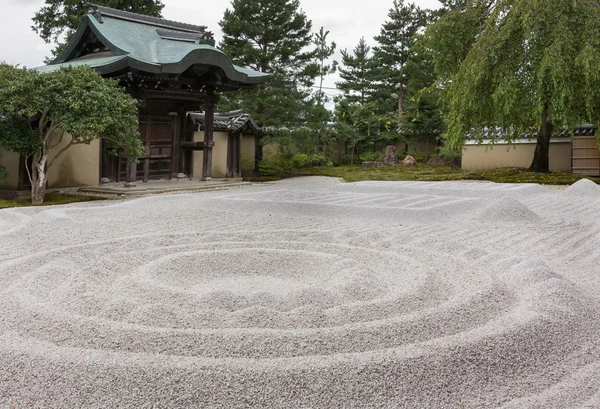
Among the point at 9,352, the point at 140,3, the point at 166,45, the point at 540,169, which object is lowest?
the point at 9,352

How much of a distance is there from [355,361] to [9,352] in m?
2.09

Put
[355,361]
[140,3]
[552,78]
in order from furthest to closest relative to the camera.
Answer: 1. [140,3]
2. [552,78]
3. [355,361]

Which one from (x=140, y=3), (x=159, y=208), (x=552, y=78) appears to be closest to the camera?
(x=159, y=208)

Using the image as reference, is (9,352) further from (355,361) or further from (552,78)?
(552,78)

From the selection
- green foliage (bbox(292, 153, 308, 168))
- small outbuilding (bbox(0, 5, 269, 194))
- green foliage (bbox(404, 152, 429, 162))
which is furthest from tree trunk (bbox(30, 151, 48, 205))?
green foliage (bbox(404, 152, 429, 162))

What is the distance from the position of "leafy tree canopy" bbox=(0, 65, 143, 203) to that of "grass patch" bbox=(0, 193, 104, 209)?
0.28 m

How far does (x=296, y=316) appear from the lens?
380 cm

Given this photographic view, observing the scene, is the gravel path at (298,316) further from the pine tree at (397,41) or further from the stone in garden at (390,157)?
the pine tree at (397,41)

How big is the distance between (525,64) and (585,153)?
20.5 feet

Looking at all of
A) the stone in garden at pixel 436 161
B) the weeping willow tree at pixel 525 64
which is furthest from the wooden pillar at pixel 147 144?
the stone in garden at pixel 436 161

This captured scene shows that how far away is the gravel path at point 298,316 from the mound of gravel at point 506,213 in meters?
0.62

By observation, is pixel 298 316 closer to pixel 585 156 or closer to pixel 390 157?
pixel 585 156

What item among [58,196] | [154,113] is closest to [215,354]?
[58,196]

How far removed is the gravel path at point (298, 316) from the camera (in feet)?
9.07
